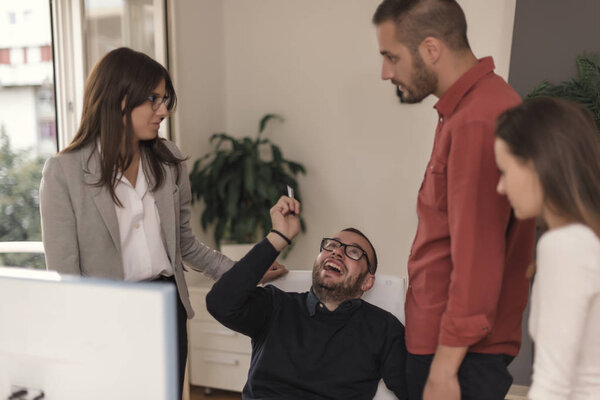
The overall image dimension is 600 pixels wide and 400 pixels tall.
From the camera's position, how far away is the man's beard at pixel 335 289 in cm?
175

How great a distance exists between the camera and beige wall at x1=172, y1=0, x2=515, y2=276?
333 centimetres

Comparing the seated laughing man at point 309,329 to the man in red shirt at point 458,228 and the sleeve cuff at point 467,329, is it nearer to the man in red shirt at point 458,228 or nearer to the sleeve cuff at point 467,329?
the man in red shirt at point 458,228

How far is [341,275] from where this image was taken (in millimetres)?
1765

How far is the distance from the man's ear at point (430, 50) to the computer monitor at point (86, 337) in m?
0.82

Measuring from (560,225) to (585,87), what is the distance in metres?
1.96

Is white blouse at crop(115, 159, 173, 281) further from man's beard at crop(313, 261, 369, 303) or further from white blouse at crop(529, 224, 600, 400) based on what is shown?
white blouse at crop(529, 224, 600, 400)

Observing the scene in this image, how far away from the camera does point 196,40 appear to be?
341cm

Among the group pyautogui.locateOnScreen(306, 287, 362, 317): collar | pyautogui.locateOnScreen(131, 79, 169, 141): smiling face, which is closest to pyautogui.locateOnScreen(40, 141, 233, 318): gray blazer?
pyautogui.locateOnScreen(131, 79, 169, 141): smiling face

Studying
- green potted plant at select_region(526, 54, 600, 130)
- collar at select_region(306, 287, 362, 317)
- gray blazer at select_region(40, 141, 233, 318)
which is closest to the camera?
gray blazer at select_region(40, 141, 233, 318)

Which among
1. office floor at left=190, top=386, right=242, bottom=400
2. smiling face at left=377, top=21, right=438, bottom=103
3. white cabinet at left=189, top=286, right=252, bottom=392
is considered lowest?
office floor at left=190, top=386, right=242, bottom=400

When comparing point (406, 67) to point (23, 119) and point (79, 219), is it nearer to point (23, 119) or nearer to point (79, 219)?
point (79, 219)

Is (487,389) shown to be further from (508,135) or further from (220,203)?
(220,203)

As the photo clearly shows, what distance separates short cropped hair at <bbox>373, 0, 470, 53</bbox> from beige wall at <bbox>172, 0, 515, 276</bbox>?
2.05 m

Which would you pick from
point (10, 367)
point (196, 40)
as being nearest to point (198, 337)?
point (196, 40)
